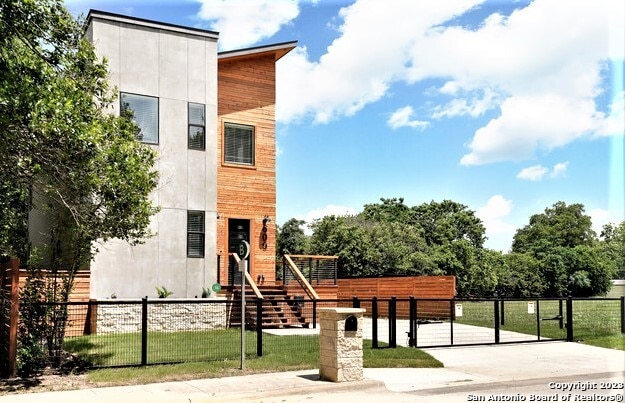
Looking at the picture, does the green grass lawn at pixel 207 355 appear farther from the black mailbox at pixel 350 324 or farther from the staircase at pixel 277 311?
the staircase at pixel 277 311

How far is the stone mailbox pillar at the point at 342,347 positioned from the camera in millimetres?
10656

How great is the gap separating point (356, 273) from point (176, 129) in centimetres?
2165

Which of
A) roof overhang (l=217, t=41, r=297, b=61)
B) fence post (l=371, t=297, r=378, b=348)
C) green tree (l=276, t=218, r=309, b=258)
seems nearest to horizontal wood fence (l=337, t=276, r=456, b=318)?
fence post (l=371, t=297, r=378, b=348)

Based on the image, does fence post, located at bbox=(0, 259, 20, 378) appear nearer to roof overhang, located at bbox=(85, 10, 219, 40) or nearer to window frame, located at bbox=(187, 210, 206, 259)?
window frame, located at bbox=(187, 210, 206, 259)

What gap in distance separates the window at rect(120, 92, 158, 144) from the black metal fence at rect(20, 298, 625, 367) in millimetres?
5114

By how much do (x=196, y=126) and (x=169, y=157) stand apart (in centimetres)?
137

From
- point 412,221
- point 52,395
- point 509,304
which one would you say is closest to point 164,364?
point 52,395

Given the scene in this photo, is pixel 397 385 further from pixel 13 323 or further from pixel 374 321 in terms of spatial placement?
pixel 13 323

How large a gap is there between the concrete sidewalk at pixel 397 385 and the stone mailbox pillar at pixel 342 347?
27 cm

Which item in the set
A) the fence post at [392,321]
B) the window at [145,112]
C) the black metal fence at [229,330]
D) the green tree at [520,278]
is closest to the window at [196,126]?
the window at [145,112]

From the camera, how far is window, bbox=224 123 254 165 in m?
21.4

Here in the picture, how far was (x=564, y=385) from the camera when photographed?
10625 millimetres

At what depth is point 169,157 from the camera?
753 inches

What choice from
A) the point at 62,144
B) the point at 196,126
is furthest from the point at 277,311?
the point at 62,144
